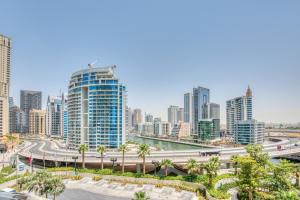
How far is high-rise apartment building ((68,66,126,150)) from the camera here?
137 meters

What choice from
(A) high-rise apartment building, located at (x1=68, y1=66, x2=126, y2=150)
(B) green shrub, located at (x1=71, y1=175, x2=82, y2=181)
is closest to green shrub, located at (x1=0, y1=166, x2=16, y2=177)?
(B) green shrub, located at (x1=71, y1=175, x2=82, y2=181)

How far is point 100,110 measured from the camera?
137875 millimetres

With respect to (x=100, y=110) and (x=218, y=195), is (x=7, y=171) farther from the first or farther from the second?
(x=218, y=195)

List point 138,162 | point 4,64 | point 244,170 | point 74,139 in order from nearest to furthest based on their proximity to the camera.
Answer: point 244,170 < point 138,162 < point 74,139 < point 4,64

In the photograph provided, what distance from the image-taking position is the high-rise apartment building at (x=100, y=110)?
449 ft

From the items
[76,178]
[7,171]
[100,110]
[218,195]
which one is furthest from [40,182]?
[100,110]

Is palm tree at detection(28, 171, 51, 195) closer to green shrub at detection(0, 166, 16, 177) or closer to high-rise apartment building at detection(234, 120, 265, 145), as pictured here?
green shrub at detection(0, 166, 16, 177)

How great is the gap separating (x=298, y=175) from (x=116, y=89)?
331 ft

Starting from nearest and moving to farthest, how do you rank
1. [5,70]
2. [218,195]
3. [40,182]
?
[40,182], [218,195], [5,70]

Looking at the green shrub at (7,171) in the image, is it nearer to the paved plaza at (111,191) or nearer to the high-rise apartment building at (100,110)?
the paved plaza at (111,191)

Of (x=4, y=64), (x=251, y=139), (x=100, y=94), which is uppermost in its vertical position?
(x=4, y=64)

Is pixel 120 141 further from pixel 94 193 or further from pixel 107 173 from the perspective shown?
pixel 94 193

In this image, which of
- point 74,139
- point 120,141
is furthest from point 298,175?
point 74,139

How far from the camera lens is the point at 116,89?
137 meters
